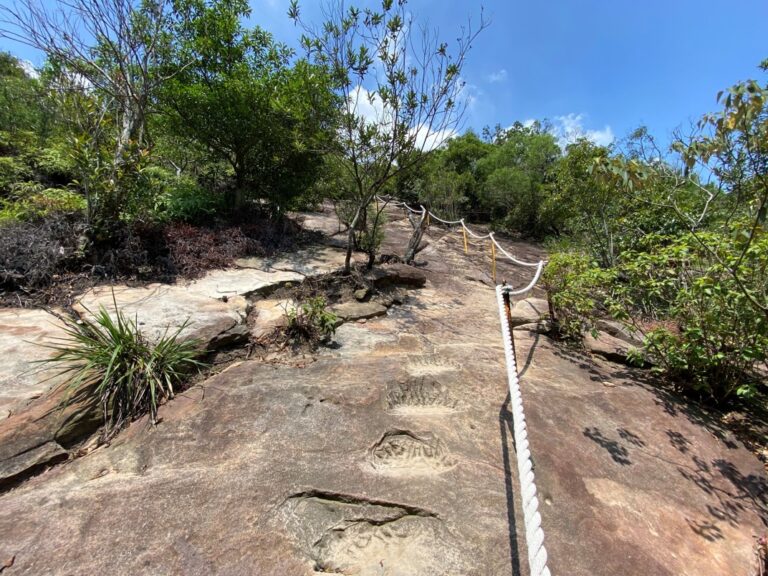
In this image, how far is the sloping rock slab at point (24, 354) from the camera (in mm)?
2578

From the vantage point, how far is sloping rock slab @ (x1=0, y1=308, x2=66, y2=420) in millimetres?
2578

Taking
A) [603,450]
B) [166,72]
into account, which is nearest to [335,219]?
[166,72]

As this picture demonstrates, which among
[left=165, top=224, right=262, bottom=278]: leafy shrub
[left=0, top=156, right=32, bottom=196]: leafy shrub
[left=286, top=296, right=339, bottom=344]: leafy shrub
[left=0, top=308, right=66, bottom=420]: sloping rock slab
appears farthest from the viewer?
[left=0, top=156, right=32, bottom=196]: leafy shrub

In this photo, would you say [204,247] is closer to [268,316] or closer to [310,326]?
[268,316]

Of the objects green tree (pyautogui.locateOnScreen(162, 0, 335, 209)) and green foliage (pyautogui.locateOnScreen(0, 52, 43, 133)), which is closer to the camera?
green tree (pyautogui.locateOnScreen(162, 0, 335, 209))

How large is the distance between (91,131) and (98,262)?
1.82m

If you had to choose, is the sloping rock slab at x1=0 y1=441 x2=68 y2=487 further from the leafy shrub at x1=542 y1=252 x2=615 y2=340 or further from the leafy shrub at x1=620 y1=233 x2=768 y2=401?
the leafy shrub at x1=620 y1=233 x2=768 y2=401

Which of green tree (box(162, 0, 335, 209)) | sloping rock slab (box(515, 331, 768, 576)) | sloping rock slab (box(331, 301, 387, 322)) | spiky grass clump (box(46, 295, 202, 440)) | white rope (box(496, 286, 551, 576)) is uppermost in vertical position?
green tree (box(162, 0, 335, 209))

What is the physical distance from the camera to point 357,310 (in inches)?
188

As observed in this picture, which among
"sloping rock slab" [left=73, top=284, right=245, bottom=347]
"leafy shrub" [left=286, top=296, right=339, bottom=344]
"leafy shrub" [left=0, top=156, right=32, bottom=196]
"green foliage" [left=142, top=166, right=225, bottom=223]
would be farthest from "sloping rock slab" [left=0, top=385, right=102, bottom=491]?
"leafy shrub" [left=0, top=156, right=32, bottom=196]

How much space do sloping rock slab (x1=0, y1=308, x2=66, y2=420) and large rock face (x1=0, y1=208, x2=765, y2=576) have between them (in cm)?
80

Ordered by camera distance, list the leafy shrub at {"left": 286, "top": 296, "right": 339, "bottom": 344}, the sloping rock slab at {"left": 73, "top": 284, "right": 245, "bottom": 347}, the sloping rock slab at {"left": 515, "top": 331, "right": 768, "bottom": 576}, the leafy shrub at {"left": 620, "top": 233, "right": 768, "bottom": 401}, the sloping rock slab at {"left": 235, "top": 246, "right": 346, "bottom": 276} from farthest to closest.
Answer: the sloping rock slab at {"left": 235, "top": 246, "right": 346, "bottom": 276}, the leafy shrub at {"left": 286, "top": 296, "right": 339, "bottom": 344}, the sloping rock slab at {"left": 73, "top": 284, "right": 245, "bottom": 347}, the leafy shrub at {"left": 620, "top": 233, "right": 768, "bottom": 401}, the sloping rock slab at {"left": 515, "top": 331, "right": 768, "bottom": 576}

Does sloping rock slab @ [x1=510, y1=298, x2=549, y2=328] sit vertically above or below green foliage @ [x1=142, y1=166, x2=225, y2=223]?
below

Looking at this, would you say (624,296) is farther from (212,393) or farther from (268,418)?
(212,393)
